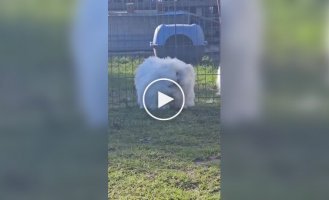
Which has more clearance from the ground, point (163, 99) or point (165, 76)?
point (165, 76)

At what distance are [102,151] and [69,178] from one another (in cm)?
22

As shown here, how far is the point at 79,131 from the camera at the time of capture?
333cm

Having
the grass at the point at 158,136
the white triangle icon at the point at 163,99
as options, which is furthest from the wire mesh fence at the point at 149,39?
the white triangle icon at the point at 163,99

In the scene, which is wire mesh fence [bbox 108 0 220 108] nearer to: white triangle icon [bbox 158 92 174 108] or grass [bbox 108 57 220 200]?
grass [bbox 108 57 220 200]

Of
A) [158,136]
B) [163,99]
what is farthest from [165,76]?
[158,136]

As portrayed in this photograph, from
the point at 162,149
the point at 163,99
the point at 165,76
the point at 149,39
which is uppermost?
the point at 149,39

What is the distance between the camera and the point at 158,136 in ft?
10.8

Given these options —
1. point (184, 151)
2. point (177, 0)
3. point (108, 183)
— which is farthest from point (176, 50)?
point (108, 183)

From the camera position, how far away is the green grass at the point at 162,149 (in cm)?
329

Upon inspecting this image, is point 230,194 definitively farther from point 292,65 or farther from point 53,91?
point 53,91
